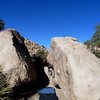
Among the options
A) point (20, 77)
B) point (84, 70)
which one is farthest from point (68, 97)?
point (20, 77)

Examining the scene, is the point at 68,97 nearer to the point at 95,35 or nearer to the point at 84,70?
the point at 84,70

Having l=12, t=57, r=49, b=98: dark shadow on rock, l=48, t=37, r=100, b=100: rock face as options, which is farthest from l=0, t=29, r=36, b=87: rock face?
l=48, t=37, r=100, b=100: rock face

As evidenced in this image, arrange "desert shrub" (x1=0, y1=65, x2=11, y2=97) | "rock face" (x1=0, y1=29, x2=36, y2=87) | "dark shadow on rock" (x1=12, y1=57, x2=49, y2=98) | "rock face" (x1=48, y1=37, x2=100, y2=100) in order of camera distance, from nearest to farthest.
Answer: "rock face" (x1=48, y1=37, x2=100, y2=100), "desert shrub" (x1=0, y1=65, x2=11, y2=97), "rock face" (x1=0, y1=29, x2=36, y2=87), "dark shadow on rock" (x1=12, y1=57, x2=49, y2=98)

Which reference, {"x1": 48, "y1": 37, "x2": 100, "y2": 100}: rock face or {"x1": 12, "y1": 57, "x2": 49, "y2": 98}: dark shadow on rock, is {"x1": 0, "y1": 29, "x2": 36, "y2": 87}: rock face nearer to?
{"x1": 12, "y1": 57, "x2": 49, "y2": 98}: dark shadow on rock

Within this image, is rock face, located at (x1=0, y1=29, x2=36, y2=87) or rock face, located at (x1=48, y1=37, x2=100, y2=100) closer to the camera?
rock face, located at (x1=48, y1=37, x2=100, y2=100)

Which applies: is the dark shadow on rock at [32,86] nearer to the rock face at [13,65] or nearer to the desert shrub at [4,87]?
the rock face at [13,65]

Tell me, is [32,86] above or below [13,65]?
below

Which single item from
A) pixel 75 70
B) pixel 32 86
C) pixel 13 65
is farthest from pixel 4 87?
pixel 32 86

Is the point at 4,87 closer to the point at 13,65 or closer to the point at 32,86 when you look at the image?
the point at 13,65

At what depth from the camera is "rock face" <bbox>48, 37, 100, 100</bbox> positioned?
827 centimetres

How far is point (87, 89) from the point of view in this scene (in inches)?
324

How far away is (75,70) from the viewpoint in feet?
29.3

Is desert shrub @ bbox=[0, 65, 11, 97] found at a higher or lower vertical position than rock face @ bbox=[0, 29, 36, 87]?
lower

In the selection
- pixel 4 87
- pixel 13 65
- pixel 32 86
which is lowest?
pixel 4 87
